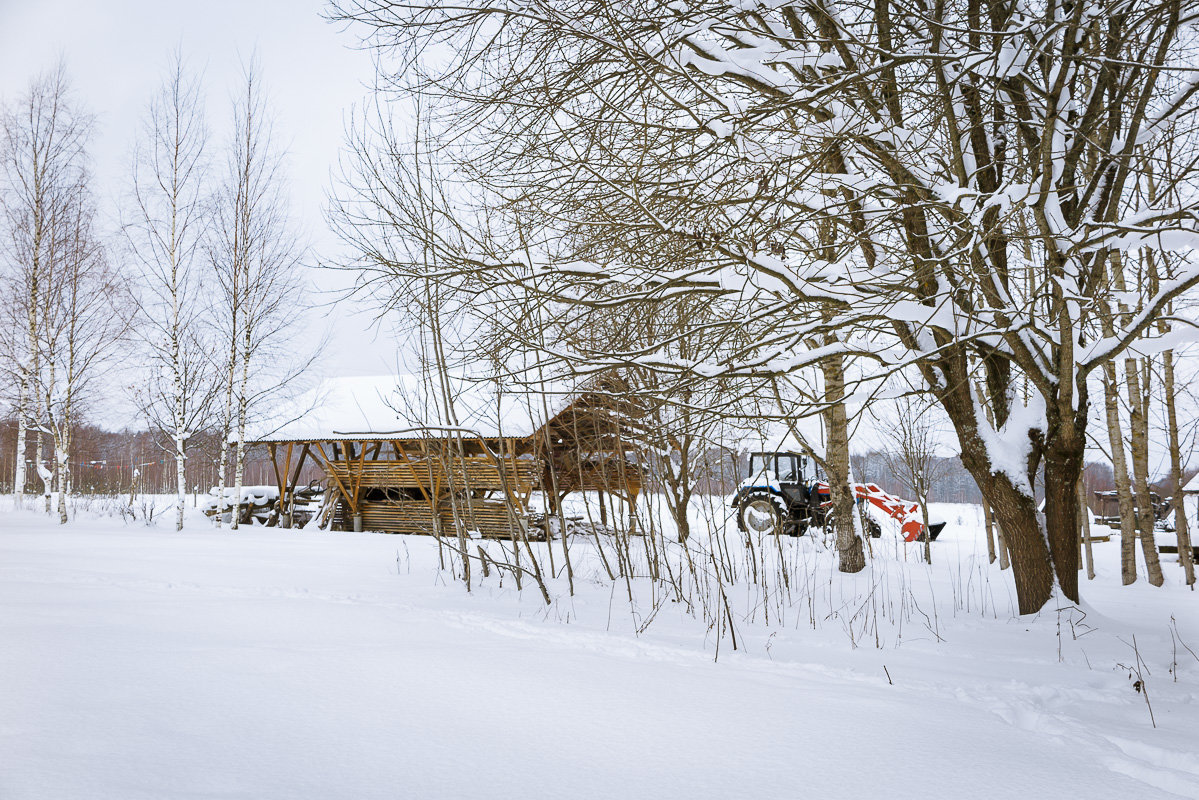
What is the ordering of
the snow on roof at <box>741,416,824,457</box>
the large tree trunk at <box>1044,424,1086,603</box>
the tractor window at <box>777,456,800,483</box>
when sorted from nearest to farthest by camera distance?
the large tree trunk at <box>1044,424,1086,603</box> → the snow on roof at <box>741,416,824,457</box> → the tractor window at <box>777,456,800,483</box>

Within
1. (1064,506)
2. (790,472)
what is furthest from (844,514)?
(790,472)

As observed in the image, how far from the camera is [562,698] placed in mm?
2994

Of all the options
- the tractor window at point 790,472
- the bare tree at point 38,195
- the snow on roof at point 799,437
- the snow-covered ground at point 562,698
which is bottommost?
the snow-covered ground at point 562,698

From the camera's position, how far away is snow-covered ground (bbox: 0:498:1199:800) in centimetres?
214

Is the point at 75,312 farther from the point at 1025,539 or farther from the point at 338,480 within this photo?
the point at 1025,539

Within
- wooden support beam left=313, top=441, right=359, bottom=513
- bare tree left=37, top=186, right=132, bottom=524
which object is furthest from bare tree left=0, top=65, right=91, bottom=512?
wooden support beam left=313, top=441, right=359, bottom=513

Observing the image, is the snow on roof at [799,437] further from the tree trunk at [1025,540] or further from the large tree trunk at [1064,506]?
the large tree trunk at [1064,506]

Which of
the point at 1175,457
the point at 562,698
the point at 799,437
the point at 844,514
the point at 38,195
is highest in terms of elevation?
the point at 38,195

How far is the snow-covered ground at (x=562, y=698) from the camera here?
2.14m

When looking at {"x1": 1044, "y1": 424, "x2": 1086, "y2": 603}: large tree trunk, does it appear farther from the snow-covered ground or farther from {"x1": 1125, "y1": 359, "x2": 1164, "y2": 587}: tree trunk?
{"x1": 1125, "y1": 359, "x2": 1164, "y2": 587}: tree trunk

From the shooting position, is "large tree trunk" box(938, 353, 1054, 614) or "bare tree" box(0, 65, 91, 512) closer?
"large tree trunk" box(938, 353, 1054, 614)

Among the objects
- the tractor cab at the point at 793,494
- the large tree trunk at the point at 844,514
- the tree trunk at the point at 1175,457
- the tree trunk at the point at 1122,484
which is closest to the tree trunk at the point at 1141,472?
the tree trunk at the point at 1122,484

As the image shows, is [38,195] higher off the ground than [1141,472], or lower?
higher

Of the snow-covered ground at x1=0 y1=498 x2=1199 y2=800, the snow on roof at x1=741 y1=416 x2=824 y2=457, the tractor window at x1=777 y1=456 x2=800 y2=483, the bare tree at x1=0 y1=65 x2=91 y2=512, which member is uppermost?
the bare tree at x1=0 y1=65 x2=91 y2=512
